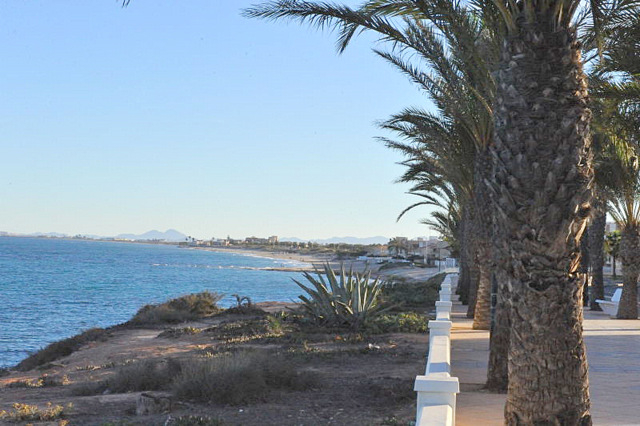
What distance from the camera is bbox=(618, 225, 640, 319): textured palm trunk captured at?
17.7 m

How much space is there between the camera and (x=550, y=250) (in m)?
4.72

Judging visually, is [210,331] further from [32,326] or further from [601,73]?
[32,326]

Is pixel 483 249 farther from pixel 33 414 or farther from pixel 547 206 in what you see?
pixel 547 206

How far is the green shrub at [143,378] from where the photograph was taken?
32.8 feet

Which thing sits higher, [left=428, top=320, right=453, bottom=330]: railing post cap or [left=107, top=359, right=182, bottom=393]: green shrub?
[left=428, top=320, right=453, bottom=330]: railing post cap

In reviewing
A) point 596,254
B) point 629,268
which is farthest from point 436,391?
point 596,254

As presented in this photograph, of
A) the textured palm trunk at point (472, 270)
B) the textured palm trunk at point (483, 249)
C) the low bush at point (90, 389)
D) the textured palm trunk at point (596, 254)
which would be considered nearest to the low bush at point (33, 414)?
the low bush at point (90, 389)

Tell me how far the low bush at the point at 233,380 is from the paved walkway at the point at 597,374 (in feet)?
7.71

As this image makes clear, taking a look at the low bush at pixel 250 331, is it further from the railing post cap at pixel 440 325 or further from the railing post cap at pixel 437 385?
the railing post cap at pixel 437 385

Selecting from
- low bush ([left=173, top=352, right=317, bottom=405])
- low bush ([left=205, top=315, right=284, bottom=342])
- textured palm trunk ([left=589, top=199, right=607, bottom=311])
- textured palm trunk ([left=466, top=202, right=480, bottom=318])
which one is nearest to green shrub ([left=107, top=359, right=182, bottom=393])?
low bush ([left=173, top=352, right=317, bottom=405])

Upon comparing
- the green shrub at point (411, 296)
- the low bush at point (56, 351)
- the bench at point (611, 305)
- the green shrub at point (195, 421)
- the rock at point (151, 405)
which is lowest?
the low bush at point (56, 351)

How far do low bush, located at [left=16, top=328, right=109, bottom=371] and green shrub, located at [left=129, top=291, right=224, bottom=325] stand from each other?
323cm

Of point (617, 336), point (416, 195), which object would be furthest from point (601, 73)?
point (416, 195)

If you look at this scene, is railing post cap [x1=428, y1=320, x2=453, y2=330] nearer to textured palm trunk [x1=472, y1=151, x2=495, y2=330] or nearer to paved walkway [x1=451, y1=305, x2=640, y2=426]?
paved walkway [x1=451, y1=305, x2=640, y2=426]
